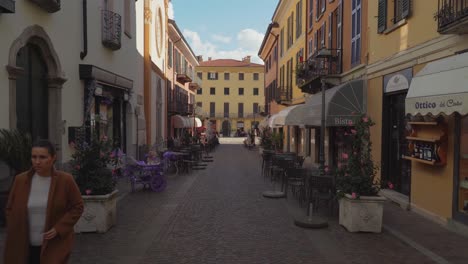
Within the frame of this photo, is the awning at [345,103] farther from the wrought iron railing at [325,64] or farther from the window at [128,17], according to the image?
the window at [128,17]

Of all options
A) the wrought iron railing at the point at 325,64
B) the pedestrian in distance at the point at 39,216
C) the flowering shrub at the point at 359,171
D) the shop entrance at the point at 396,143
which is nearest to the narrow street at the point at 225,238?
the flowering shrub at the point at 359,171

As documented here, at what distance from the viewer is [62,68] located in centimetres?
1059

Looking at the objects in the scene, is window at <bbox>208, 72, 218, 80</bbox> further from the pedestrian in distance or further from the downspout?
the pedestrian in distance

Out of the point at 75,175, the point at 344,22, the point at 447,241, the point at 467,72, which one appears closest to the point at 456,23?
the point at 467,72

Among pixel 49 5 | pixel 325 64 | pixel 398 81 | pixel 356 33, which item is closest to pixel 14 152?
pixel 49 5

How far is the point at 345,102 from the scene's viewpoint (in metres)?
12.5

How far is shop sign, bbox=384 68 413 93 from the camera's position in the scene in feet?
30.5

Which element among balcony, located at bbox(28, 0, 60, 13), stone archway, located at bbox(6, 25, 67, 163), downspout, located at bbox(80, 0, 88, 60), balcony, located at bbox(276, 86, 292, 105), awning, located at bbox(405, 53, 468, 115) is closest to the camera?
awning, located at bbox(405, 53, 468, 115)

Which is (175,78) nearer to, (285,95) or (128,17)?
(285,95)

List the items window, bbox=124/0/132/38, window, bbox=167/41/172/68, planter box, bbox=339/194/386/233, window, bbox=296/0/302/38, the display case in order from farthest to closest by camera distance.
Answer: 1. window, bbox=167/41/172/68
2. window, bbox=296/0/302/38
3. window, bbox=124/0/132/38
4. the display case
5. planter box, bbox=339/194/386/233

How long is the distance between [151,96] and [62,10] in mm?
10846

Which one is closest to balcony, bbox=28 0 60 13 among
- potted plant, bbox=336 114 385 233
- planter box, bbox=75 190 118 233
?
Result: planter box, bbox=75 190 118 233

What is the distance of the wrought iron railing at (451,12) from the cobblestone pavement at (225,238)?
3697 millimetres

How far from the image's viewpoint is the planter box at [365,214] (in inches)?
287
